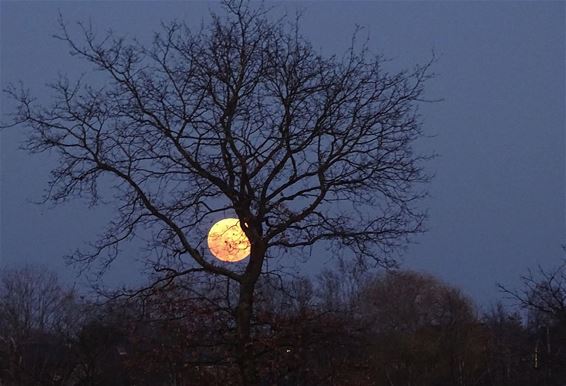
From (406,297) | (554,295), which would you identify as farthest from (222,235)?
(406,297)

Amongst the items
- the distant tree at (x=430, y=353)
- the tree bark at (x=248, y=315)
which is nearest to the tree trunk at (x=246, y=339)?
the tree bark at (x=248, y=315)

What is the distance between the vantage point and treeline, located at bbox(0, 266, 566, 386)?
33.8 ft

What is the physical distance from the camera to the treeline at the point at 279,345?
1031 cm

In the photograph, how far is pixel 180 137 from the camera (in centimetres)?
1038

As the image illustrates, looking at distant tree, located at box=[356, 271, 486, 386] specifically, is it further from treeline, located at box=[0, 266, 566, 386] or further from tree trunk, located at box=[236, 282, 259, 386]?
tree trunk, located at box=[236, 282, 259, 386]

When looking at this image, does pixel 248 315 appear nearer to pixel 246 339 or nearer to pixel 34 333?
pixel 246 339

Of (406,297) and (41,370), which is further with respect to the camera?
(406,297)

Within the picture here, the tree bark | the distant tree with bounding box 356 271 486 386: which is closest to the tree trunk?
the tree bark

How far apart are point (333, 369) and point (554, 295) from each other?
4501 millimetres

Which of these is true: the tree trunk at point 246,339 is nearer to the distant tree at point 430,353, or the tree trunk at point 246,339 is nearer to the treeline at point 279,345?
the treeline at point 279,345

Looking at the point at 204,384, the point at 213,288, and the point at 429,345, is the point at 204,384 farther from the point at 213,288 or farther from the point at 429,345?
the point at 429,345

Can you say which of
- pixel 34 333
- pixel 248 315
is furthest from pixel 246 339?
pixel 34 333

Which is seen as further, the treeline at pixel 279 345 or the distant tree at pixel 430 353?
the distant tree at pixel 430 353

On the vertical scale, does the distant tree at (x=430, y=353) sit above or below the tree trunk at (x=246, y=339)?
above
